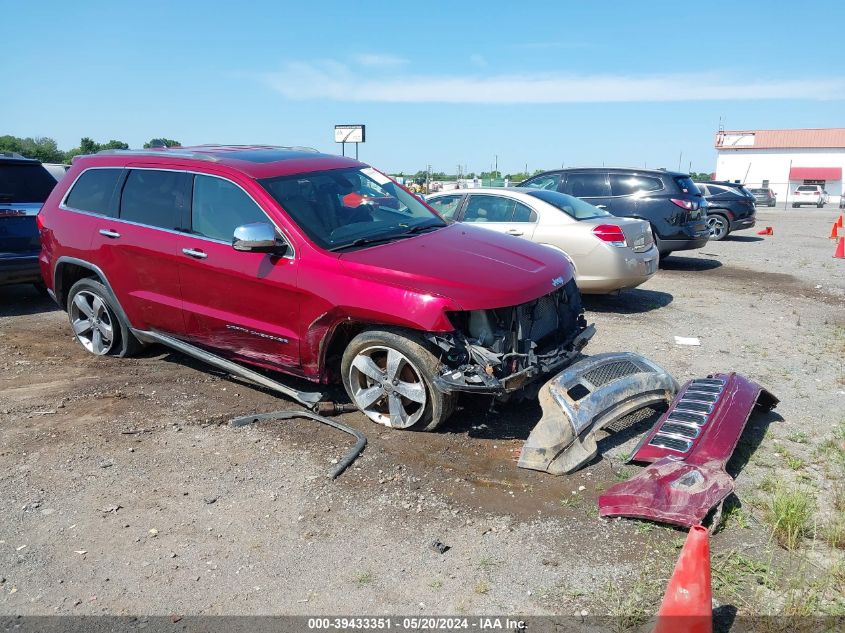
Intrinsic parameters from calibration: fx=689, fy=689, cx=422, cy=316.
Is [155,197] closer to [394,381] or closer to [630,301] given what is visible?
[394,381]

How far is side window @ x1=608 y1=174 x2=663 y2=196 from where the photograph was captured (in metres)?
11.8

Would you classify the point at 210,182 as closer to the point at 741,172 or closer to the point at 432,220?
the point at 432,220

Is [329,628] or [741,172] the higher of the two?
[741,172]

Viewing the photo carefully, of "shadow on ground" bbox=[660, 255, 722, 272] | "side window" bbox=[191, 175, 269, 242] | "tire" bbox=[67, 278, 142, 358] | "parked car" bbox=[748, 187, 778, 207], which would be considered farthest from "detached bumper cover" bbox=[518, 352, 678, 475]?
"parked car" bbox=[748, 187, 778, 207]

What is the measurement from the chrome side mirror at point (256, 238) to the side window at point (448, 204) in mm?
4540

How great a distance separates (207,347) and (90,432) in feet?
3.55

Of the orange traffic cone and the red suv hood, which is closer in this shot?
the orange traffic cone

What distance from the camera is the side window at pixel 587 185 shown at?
39.0ft

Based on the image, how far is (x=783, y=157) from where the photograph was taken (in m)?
68.6

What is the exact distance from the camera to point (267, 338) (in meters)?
5.04

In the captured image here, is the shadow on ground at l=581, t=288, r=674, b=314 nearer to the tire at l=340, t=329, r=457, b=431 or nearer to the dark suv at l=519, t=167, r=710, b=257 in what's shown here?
the dark suv at l=519, t=167, r=710, b=257

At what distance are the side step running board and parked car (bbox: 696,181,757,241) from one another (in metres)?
15.1

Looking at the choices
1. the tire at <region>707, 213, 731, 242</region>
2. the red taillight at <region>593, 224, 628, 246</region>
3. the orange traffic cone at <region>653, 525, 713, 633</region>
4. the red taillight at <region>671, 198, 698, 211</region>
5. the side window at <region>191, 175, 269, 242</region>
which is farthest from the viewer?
the tire at <region>707, 213, 731, 242</region>

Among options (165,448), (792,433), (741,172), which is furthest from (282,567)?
(741,172)
